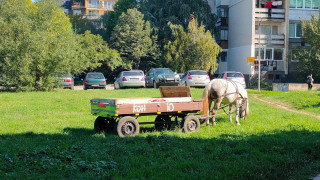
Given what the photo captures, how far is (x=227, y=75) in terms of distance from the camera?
1314 inches

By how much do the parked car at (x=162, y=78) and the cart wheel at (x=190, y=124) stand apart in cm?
1990

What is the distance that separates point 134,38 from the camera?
5766 cm

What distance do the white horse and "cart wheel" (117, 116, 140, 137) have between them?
289cm

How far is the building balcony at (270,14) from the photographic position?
48438mm

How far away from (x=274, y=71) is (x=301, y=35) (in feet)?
16.4

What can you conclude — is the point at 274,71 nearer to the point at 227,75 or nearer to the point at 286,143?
the point at 227,75

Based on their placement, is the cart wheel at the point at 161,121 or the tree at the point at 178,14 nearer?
the cart wheel at the point at 161,121

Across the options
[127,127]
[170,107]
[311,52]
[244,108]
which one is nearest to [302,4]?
[311,52]

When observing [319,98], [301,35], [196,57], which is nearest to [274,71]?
[301,35]

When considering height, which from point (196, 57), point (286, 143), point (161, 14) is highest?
point (161, 14)

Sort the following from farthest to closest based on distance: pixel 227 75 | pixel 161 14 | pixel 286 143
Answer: pixel 161 14
pixel 227 75
pixel 286 143

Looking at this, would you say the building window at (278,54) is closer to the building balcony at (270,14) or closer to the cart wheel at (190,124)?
the building balcony at (270,14)

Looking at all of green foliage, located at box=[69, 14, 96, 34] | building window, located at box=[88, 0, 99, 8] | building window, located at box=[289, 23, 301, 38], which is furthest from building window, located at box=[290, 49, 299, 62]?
building window, located at box=[88, 0, 99, 8]

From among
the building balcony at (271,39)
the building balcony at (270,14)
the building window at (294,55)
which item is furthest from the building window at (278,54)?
the building balcony at (270,14)
